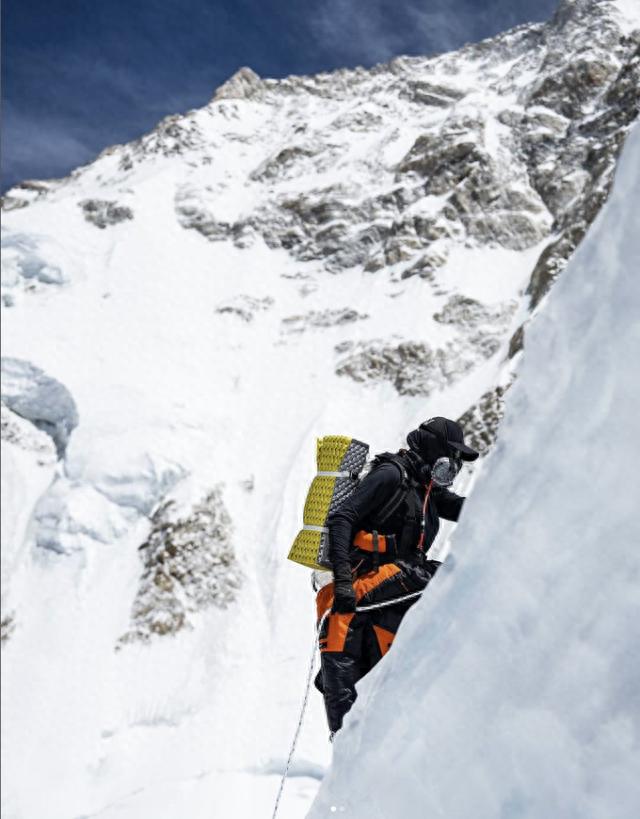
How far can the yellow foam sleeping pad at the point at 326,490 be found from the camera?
3.75 metres

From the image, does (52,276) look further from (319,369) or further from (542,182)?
(542,182)

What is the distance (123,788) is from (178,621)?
5.68 metres

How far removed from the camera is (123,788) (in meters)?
18.4

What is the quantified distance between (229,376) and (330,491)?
3044 cm

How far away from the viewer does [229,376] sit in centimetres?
3384

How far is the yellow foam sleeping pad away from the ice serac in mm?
1556

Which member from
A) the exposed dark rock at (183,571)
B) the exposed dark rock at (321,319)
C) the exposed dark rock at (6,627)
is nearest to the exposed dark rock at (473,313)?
the exposed dark rock at (321,319)

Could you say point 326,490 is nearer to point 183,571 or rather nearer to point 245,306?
point 183,571

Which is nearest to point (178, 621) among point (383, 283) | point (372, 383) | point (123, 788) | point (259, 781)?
point (123, 788)

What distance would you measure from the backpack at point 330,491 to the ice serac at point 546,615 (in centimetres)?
147

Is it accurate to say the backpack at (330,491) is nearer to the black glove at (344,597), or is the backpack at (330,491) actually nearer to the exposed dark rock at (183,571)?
the black glove at (344,597)

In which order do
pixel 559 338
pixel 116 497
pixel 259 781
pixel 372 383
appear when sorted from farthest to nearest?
pixel 372 383 < pixel 116 497 < pixel 259 781 < pixel 559 338

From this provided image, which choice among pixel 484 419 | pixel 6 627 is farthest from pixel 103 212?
pixel 484 419

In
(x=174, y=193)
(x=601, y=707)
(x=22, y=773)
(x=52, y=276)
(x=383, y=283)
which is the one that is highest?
(x=174, y=193)
